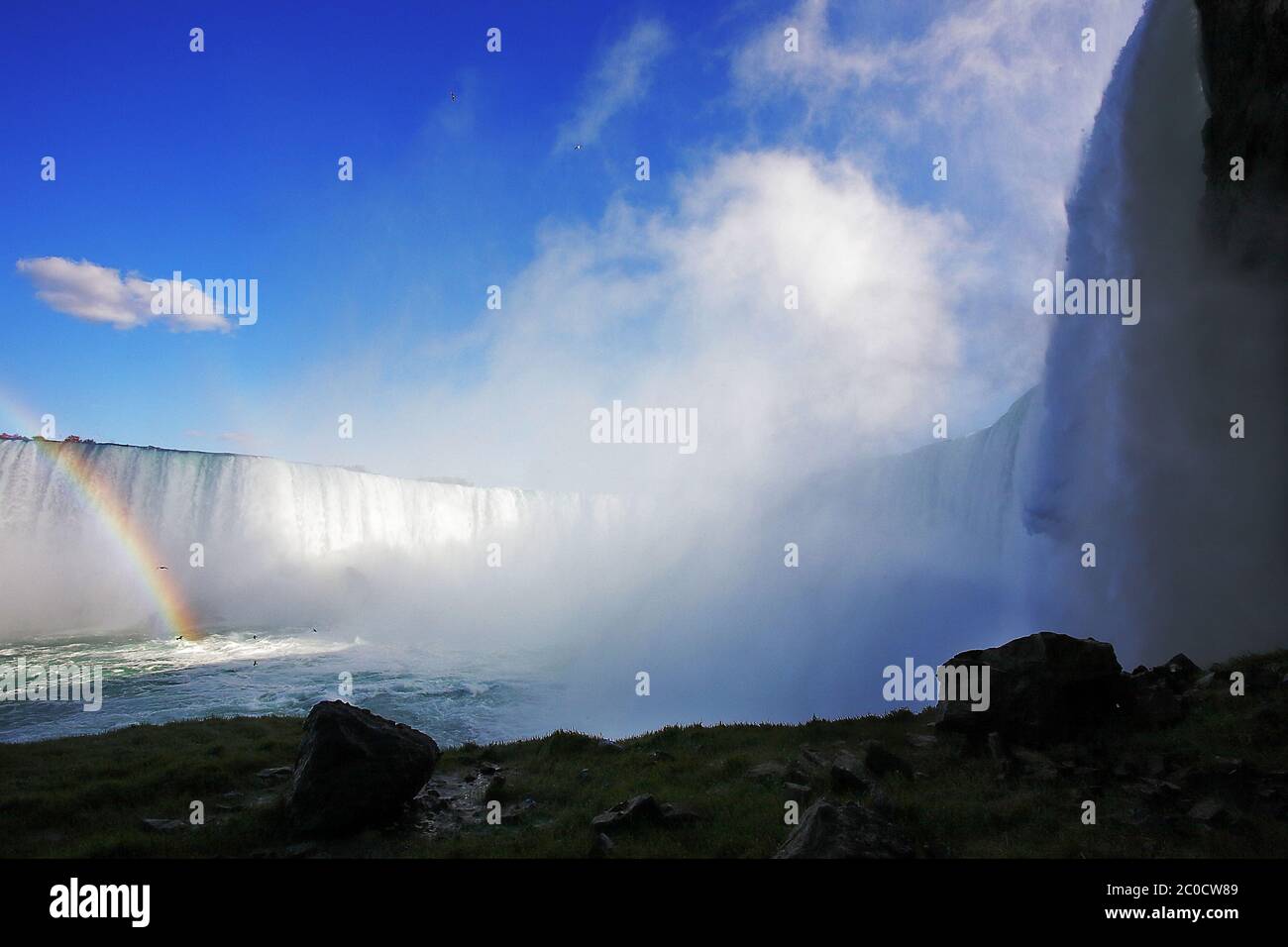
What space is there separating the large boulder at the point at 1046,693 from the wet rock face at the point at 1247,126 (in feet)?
52.3

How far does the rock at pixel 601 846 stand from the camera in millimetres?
7536

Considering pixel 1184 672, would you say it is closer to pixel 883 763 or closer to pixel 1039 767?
pixel 1039 767

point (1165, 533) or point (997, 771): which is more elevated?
point (1165, 533)

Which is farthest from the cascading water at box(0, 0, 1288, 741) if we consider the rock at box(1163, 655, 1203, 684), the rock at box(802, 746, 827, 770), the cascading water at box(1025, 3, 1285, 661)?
the rock at box(802, 746, 827, 770)

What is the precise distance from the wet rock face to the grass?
537 inches

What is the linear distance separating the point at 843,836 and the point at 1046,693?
7.04 meters

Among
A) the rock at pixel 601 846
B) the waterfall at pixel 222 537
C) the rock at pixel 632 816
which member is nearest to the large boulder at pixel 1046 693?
the rock at pixel 632 816

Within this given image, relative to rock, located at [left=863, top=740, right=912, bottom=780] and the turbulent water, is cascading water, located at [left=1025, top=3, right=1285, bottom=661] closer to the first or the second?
rock, located at [left=863, top=740, right=912, bottom=780]

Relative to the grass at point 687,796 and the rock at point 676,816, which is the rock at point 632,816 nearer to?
the rock at point 676,816

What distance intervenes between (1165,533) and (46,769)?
35356 mm
